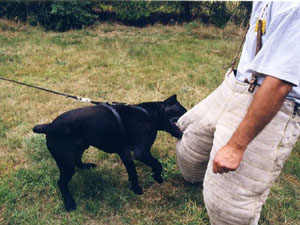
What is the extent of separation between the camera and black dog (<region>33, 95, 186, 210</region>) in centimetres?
270

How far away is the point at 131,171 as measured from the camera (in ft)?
9.64

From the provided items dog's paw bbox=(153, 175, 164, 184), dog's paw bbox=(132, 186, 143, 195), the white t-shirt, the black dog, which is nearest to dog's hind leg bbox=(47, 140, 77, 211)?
the black dog

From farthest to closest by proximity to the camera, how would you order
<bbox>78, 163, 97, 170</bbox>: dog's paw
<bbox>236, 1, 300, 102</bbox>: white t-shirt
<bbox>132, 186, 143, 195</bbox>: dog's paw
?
<bbox>78, 163, 97, 170</bbox>: dog's paw
<bbox>132, 186, 143, 195</bbox>: dog's paw
<bbox>236, 1, 300, 102</bbox>: white t-shirt

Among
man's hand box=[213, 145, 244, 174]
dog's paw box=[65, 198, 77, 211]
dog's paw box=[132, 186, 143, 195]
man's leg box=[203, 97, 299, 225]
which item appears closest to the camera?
man's hand box=[213, 145, 244, 174]

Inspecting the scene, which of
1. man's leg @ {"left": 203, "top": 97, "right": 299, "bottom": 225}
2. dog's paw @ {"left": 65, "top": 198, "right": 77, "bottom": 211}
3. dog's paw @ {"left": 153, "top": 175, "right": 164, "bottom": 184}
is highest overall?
man's leg @ {"left": 203, "top": 97, "right": 299, "bottom": 225}

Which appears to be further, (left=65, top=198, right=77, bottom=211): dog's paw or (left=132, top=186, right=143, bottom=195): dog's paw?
(left=132, top=186, right=143, bottom=195): dog's paw

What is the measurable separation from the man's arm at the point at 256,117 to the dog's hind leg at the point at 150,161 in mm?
1250

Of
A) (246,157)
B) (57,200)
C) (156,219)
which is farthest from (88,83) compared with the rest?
(246,157)

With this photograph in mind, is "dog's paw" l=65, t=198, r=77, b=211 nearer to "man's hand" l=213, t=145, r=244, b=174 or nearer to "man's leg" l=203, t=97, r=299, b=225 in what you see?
"man's leg" l=203, t=97, r=299, b=225

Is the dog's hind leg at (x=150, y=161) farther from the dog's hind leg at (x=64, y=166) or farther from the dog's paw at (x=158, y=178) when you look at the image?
the dog's hind leg at (x=64, y=166)

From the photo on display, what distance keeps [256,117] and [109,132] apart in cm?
159

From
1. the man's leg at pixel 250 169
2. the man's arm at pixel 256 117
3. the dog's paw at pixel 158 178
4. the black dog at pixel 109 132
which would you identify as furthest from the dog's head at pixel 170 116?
the man's arm at pixel 256 117

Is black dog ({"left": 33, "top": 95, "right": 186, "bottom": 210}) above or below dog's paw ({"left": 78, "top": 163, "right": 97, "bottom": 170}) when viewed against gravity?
above

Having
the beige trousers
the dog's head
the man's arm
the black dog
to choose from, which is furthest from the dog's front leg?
the man's arm
